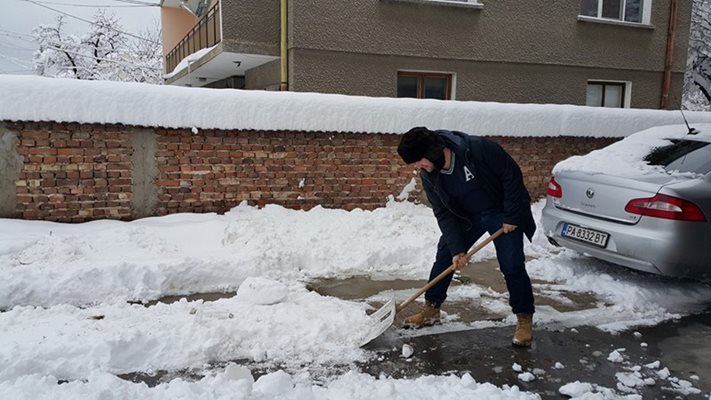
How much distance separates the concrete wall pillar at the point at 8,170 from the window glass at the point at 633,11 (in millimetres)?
11945

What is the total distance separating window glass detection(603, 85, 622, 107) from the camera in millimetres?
11984

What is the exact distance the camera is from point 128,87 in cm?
589

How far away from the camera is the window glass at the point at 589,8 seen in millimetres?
11367

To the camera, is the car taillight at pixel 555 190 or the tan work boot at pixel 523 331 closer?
the tan work boot at pixel 523 331

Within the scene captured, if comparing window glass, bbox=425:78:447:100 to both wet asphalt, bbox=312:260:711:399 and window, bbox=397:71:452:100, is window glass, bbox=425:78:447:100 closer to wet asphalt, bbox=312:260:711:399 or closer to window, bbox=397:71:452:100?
window, bbox=397:71:452:100

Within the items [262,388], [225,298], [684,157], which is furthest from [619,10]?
[262,388]

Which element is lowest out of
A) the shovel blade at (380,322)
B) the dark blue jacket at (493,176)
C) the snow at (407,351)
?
the snow at (407,351)

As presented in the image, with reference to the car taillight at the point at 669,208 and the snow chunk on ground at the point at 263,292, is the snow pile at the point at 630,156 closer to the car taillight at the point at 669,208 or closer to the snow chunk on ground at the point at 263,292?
the car taillight at the point at 669,208

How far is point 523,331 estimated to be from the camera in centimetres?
377

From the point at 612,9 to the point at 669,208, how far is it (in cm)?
894

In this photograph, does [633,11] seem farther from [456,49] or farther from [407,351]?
[407,351]

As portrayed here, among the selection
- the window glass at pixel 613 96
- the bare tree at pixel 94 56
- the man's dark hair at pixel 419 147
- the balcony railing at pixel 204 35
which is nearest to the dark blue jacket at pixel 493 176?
the man's dark hair at pixel 419 147

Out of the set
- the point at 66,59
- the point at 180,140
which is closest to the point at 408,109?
the point at 180,140

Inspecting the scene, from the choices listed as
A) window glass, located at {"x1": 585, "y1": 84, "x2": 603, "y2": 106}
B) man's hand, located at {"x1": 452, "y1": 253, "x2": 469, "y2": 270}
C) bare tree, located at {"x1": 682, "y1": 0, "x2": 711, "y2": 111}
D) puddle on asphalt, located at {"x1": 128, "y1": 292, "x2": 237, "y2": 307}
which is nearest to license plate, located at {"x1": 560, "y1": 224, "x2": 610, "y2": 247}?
man's hand, located at {"x1": 452, "y1": 253, "x2": 469, "y2": 270}
